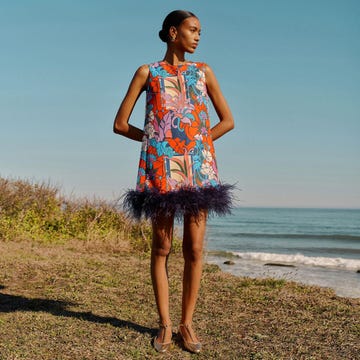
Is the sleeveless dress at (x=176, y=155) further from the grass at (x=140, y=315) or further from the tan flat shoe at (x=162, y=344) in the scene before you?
the grass at (x=140, y=315)

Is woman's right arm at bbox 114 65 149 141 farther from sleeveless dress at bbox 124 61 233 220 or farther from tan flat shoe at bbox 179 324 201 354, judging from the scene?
tan flat shoe at bbox 179 324 201 354

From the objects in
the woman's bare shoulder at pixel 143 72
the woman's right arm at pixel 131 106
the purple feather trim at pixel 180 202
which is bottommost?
the purple feather trim at pixel 180 202

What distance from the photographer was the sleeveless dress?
359 centimetres

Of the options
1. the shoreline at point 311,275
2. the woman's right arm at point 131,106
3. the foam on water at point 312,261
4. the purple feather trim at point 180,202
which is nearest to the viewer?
the purple feather trim at point 180,202

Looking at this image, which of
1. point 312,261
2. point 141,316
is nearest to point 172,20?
point 141,316

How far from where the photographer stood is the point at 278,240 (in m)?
29.0

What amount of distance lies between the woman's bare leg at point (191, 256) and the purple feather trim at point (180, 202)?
10cm

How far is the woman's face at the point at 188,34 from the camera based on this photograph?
3771 mm

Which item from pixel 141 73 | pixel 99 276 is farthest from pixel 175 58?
pixel 99 276

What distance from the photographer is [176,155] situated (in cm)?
363

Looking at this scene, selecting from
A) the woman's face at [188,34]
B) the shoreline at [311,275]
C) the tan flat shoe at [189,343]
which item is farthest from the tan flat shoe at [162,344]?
the shoreline at [311,275]

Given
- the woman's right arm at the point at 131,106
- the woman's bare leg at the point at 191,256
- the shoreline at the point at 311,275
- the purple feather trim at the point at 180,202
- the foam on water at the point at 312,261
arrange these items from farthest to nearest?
the foam on water at the point at 312,261
the shoreline at the point at 311,275
the woman's right arm at the point at 131,106
the woman's bare leg at the point at 191,256
the purple feather trim at the point at 180,202

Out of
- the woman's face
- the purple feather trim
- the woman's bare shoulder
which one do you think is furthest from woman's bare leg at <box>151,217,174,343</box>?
the woman's face

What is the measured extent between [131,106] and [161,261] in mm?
1164
